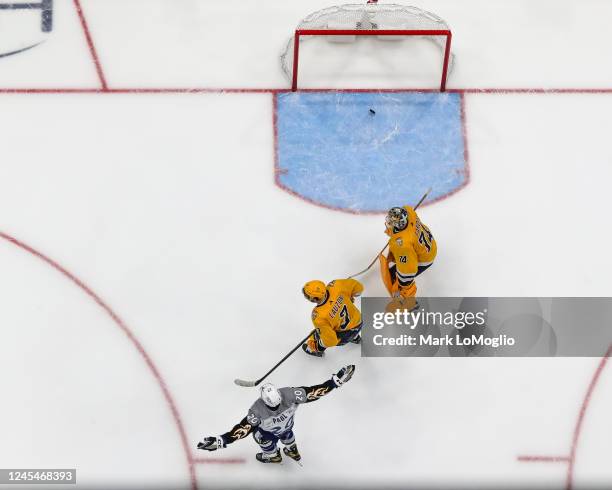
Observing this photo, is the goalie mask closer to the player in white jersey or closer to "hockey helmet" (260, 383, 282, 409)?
the player in white jersey

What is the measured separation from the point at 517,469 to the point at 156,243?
116 inches

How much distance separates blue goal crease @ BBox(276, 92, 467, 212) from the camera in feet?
29.8

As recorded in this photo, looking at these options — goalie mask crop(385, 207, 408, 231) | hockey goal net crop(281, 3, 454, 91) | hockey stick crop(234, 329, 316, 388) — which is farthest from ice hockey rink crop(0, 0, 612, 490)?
goalie mask crop(385, 207, 408, 231)

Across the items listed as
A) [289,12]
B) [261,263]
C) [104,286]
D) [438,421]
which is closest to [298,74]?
Result: [289,12]

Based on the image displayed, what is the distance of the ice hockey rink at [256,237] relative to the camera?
817 centimetres

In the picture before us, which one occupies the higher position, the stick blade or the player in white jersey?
the stick blade

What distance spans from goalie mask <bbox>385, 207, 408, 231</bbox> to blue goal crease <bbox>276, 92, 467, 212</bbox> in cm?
93

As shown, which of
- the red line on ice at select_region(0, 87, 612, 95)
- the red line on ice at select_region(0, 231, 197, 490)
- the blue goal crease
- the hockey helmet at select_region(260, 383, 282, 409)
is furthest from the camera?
the red line on ice at select_region(0, 87, 612, 95)

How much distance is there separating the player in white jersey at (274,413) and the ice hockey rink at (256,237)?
0.54 meters

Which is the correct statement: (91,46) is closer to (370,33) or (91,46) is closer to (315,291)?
(370,33)

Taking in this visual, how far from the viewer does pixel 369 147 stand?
9.23m

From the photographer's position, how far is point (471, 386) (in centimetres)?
835

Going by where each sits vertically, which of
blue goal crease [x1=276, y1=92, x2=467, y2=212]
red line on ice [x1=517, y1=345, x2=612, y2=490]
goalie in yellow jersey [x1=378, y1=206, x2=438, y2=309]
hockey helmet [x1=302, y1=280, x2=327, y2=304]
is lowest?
red line on ice [x1=517, y1=345, x2=612, y2=490]

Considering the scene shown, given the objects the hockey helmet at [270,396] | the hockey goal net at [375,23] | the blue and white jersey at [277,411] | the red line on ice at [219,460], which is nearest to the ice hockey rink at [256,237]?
the red line on ice at [219,460]
